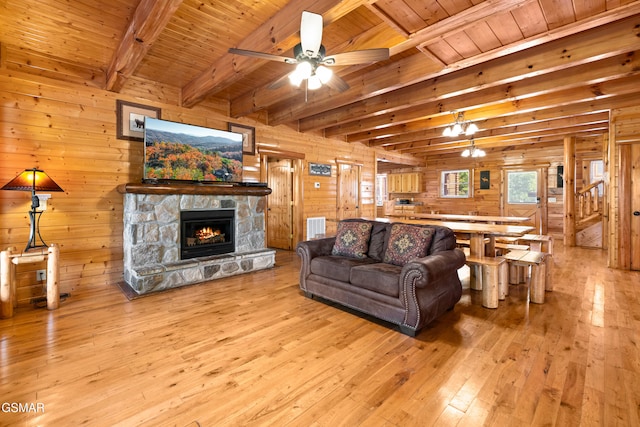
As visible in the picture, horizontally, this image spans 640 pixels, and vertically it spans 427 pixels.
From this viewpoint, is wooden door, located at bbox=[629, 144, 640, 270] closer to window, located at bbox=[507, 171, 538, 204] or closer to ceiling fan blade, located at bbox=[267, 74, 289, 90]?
window, located at bbox=[507, 171, 538, 204]

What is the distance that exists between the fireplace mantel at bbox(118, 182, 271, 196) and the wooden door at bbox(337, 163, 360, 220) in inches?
107

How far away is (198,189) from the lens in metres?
4.16

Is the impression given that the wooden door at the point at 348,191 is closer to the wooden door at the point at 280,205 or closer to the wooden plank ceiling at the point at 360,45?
the wooden door at the point at 280,205

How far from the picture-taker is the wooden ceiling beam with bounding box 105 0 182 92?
7.47 feet

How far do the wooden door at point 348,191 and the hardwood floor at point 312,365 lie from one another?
170 inches

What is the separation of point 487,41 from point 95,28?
12.9 ft

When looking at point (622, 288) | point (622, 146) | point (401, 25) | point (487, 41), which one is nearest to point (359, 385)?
point (401, 25)

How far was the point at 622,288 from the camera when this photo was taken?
378cm

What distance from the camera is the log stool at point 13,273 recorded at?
2916 mm

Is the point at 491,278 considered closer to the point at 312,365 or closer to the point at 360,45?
the point at 312,365

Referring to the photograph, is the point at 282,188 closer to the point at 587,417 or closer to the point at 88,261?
the point at 88,261

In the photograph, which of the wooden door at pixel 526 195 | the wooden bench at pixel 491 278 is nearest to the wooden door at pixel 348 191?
the wooden bench at pixel 491 278

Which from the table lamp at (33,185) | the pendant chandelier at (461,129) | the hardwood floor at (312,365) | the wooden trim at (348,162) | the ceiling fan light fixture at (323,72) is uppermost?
the pendant chandelier at (461,129)

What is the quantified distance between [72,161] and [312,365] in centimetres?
385
